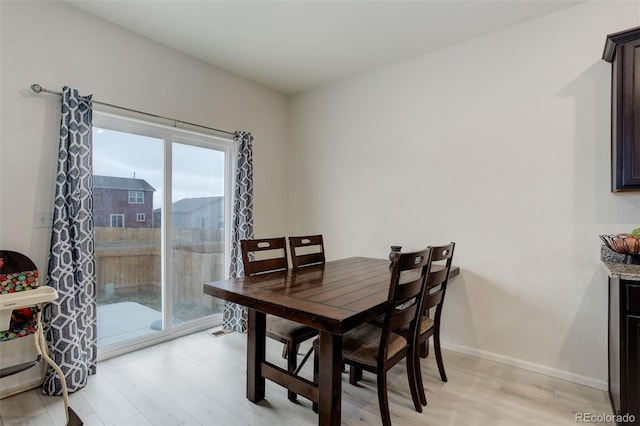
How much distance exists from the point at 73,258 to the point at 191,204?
1.13 metres

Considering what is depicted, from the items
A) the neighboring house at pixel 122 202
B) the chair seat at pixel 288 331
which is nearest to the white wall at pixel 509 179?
the chair seat at pixel 288 331

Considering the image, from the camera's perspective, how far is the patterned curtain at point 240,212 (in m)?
3.24

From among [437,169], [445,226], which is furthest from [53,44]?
[445,226]

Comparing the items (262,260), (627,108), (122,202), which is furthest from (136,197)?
(627,108)

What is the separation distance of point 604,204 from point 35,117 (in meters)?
3.98

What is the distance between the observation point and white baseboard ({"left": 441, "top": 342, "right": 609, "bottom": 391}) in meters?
2.20

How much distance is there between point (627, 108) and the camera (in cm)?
191

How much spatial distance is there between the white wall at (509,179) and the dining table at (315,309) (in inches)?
39.1

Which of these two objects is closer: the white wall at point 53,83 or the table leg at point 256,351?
the table leg at point 256,351

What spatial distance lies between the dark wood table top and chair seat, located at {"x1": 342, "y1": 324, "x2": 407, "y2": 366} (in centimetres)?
28

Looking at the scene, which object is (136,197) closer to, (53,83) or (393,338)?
(53,83)

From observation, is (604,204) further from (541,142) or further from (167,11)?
(167,11)

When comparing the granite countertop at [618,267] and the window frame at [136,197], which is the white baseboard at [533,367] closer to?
the granite countertop at [618,267]

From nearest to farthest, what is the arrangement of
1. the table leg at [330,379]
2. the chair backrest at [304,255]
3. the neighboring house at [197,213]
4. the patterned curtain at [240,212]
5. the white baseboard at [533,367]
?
the table leg at [330,379] < the white baseboard at [533,367] < the chair backrest at [304,255] < the neighboring house at [197,213] < the patterned curtain at [240,212]
